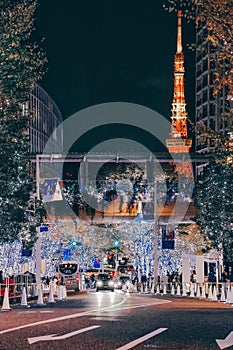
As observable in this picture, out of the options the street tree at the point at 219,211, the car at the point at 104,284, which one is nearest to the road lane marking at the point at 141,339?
the street tree at the point at 219,211

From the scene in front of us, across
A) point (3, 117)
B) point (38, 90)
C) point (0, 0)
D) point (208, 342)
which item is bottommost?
point (208, 342)

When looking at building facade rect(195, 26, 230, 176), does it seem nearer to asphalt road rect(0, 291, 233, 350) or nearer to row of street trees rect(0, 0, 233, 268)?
row of street trees rect(0, 0, 233, 268)

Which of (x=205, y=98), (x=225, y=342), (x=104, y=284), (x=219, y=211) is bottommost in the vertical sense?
(x=225, y=342)

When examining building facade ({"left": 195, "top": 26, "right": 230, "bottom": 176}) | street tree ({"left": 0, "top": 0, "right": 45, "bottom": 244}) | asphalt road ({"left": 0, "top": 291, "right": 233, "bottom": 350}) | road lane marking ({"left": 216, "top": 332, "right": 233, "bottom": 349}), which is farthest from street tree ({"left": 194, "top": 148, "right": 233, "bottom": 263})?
building facade ({"left": 195, "top": 26, "right": 230, "bottom": 176})

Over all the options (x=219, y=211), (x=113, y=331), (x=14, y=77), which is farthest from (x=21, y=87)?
(x=219, y=211)

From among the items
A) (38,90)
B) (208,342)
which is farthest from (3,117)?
(38,90)

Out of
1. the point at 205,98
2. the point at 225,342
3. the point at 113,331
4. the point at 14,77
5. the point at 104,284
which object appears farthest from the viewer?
the point at 205,98

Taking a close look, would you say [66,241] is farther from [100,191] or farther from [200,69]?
[200,69]

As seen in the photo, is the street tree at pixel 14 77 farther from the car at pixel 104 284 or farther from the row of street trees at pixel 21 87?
the car at pixel 104 284

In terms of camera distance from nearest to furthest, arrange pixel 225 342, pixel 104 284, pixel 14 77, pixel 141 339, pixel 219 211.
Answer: pixel 225 342 → pixel 141 339 → pixel 14 77 → pixel 219 211 → pixel 104 284

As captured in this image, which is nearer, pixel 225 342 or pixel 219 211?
pixel 225 342

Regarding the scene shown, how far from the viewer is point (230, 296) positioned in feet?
117

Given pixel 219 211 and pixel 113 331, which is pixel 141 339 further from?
pixel 219 211

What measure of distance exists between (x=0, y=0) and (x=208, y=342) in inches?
876
